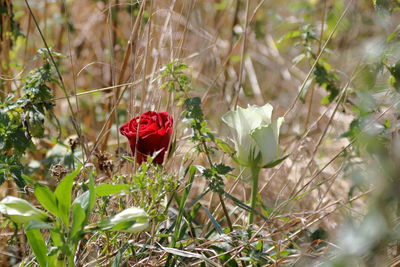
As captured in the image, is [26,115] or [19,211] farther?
[26,115]

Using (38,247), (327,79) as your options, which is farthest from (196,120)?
(327,79)

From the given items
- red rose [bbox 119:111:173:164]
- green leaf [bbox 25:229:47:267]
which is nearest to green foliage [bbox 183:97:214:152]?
red rose [bbox 119:111:173:164]

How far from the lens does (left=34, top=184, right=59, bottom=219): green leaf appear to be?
743mm

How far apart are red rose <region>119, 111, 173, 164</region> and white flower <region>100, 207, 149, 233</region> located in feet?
0.46

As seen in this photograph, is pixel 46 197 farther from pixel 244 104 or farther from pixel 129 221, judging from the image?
pixel 244 104

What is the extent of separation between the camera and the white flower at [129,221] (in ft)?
2.38

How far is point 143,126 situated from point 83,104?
3.56 ft

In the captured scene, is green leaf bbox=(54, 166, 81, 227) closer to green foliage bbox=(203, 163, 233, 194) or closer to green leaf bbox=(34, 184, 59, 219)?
green leaf bbox=(34, 184, 59, 219)

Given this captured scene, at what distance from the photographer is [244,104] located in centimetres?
189

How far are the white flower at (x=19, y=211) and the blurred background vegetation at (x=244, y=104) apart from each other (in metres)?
0.14

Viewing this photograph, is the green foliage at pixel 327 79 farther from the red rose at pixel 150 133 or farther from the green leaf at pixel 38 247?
the green leaf at pixel 38 247

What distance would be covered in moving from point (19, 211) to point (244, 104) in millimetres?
1225

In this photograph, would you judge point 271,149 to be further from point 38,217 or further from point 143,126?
point 38,217

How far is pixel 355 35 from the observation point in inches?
79.9
